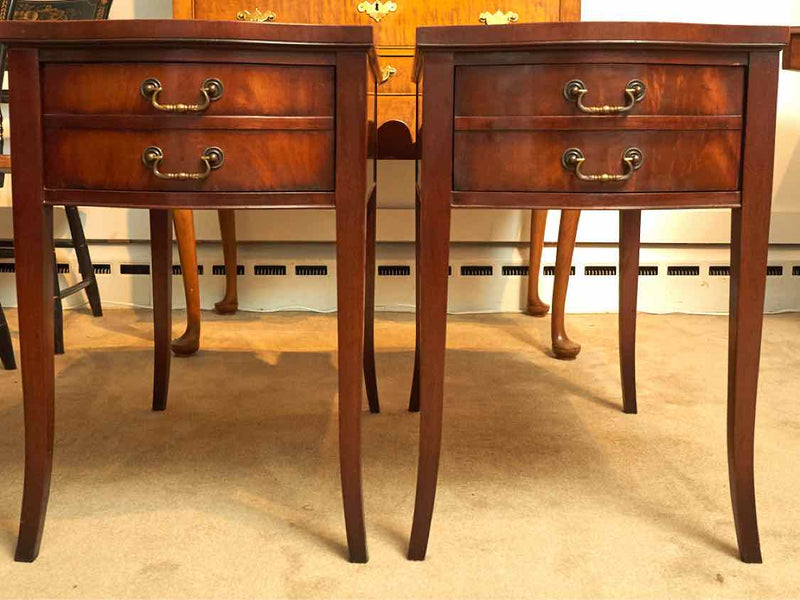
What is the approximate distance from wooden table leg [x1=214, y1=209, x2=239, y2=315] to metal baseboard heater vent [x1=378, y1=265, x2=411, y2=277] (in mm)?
487

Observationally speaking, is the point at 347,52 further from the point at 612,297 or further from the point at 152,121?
the point at 612,297

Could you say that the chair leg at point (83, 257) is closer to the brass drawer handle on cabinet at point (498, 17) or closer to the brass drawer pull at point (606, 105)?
the brass drawer handle on cabinet at point (498, 17)

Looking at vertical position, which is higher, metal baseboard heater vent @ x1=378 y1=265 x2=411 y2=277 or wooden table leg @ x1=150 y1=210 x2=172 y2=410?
wooden table leg @ x1=150 y1=210 x2=172 y2=410

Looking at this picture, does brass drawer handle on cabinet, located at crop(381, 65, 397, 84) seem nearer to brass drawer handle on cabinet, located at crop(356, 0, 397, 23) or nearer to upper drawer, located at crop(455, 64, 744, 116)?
brass drawer handle on cabinet, located at crop(356, 0, 397, 23)

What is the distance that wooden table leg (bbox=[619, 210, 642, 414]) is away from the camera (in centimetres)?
203

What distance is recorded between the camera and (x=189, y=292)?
257cm

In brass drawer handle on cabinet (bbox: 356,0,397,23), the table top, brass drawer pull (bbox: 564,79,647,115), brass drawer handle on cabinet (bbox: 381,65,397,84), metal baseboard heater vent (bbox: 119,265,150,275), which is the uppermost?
brass drawer handle on cabinet (bbox: 356,0,397,23)

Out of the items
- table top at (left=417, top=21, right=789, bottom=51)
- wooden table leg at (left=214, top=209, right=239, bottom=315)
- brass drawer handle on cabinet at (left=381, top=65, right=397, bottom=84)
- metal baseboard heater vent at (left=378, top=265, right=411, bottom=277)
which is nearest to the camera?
table top at (left=417, top=21, right=789, bottom=51)

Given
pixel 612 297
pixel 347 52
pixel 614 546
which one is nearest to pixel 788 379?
pixel 612 297

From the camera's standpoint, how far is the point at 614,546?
1.38 meters

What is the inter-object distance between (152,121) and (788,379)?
68.9 inches

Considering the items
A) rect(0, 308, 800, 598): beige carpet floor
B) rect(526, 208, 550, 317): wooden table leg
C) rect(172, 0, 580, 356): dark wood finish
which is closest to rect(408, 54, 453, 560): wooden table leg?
rect(0, 308, 800, 598): beige carpet floor

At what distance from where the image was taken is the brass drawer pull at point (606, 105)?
1.25m

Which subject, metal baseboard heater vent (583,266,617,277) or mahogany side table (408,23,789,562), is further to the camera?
metal baseboard heater vent (583,266,617,277)
